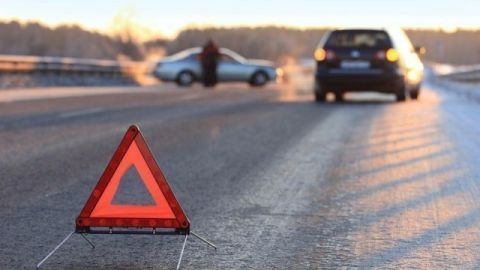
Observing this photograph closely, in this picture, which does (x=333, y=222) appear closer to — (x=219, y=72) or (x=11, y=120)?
(x=11, y=120)

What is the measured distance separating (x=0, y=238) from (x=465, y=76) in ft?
104

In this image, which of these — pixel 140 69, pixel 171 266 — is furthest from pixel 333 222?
pixel 140 69

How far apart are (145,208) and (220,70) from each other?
2601 cm

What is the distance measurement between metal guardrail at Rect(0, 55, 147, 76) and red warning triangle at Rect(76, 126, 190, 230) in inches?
975

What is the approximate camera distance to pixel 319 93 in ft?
62.8

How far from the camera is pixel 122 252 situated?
16.3 feet

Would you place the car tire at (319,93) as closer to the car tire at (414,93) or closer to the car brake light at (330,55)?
the car brake light at (330,55)

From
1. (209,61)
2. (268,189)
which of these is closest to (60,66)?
(209,61)

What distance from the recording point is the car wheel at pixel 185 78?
31.0 meters

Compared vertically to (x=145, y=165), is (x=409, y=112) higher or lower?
lower

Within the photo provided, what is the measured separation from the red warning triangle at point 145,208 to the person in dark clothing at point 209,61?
24.5m

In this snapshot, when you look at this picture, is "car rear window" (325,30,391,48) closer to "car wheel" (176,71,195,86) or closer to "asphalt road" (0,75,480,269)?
"asphalt road" (0,75,480,269)

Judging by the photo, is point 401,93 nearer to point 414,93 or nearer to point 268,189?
point 414,93

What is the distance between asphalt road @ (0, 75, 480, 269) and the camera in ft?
16.2
